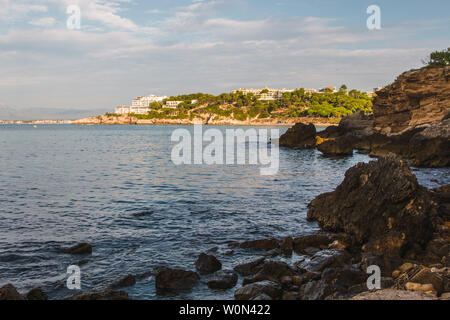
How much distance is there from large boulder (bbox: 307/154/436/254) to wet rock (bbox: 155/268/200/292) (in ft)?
17.3

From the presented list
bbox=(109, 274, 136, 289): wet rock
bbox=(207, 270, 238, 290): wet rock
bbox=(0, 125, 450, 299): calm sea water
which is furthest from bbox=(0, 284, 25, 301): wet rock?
bbox=(207, 270, 238, 290): wet rock

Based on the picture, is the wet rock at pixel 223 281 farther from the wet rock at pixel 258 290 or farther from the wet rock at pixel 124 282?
the wet rock at pixel 124 282

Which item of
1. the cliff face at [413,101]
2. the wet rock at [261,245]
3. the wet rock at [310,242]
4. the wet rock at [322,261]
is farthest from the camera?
the cliff face at [413,101]

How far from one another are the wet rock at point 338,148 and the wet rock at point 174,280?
37083mm

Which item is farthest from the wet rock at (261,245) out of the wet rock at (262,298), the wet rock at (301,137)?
the wet rock at (301,137)

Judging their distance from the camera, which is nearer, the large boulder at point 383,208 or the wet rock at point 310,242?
the large boulder at point 383,208

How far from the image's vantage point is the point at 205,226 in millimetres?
13750

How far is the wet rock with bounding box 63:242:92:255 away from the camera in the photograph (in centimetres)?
1074

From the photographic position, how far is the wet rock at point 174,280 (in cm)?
Answer: 831

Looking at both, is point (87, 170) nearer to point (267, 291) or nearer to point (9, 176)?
point (9, 176)

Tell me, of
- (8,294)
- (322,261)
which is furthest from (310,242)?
(8,294)

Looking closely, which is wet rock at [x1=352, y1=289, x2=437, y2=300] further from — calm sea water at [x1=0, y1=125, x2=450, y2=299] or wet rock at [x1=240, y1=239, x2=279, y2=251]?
wet rock at [x1=240, y1=239, x2=279, y2=251]

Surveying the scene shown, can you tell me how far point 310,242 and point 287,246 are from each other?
2.68ft
